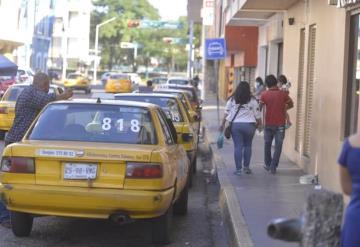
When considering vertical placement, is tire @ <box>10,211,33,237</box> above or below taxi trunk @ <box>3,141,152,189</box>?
below

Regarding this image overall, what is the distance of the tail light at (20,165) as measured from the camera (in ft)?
22.9

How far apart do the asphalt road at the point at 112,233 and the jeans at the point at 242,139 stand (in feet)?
8.39

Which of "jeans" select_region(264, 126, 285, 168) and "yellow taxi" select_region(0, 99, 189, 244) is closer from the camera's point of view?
"yellow taxi" select_region(0, 99, 189, 244)

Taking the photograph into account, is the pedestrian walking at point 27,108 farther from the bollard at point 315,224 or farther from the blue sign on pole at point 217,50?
the blue sign on pole at point 217,50

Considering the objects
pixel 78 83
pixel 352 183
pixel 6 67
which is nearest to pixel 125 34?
pixel 78 83

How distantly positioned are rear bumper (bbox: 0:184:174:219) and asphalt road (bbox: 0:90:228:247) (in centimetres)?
72

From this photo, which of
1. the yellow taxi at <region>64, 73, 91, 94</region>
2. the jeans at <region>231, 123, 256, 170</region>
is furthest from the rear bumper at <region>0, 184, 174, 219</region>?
the yellow taxi at <region>64, 73, 91, 94</region>

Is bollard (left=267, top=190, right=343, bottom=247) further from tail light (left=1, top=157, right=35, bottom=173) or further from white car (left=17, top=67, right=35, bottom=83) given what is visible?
white car (left=17, top=67, right=35, bottom=83)

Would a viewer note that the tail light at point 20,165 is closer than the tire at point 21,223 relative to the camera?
Yes

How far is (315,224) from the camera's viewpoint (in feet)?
12.9

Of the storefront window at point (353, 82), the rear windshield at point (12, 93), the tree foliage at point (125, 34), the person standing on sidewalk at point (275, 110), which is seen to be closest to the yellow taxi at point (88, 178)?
the storefront window at point (353, 82)

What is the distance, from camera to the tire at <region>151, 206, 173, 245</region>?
746 centimetres

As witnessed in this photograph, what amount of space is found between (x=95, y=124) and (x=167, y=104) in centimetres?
526

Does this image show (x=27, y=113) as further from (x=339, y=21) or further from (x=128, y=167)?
(x=339, y=21)
